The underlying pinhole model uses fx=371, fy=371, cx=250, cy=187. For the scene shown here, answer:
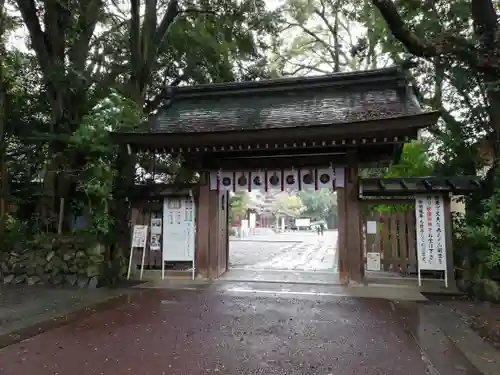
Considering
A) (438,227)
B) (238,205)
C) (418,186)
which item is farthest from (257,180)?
(238,205)

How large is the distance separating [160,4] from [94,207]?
7083 mm

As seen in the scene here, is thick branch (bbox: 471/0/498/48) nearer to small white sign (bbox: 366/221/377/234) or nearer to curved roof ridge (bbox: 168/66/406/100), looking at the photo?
curved roof ridge (bbox: 168/66/406/100)

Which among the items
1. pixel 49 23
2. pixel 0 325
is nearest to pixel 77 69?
pixel 49 23

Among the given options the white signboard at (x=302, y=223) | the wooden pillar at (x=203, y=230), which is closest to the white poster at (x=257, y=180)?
the wooden pillar at (x=203, y=230)

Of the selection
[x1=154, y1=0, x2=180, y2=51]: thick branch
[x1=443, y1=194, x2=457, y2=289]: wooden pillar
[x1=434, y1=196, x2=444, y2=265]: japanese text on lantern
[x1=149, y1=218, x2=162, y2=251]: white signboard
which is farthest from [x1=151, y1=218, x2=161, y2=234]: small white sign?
[x1=443, y1=194, x2=457, y2=289]: wooden pillar

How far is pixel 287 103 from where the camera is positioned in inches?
387

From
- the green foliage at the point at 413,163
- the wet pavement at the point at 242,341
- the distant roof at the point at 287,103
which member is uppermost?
the distant roof at the point at 287,103

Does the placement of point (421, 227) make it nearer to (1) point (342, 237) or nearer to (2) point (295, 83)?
(1) point (342, 237)

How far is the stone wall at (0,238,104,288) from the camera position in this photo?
26.5 feet

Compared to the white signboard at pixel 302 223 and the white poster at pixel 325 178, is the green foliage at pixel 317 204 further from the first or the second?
the white poster at pixel 325 178

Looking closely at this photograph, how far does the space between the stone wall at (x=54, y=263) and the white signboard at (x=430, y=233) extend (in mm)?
7002

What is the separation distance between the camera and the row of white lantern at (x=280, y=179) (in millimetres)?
8656

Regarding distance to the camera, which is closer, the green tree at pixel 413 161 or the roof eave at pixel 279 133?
the roof eave at pixel 279 133

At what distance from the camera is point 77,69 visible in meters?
8.98
